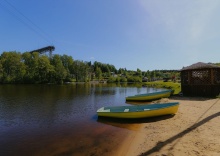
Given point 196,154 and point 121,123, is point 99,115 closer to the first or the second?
point 121,123

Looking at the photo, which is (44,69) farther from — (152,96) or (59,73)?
(152,96)

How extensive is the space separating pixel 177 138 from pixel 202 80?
19.4 meters

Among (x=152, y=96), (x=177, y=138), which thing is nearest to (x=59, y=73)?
(x=152, y=96)

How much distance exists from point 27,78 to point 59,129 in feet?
276

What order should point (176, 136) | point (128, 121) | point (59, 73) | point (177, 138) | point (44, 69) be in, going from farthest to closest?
point (59, 73)
point (44, 69)
point (128, 121)
point (176, 136)
point (177, 138)

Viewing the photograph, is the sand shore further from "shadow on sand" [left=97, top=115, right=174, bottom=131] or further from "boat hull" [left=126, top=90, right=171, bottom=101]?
"boat hull" [left=126, top=90, right=171, bottom=101]

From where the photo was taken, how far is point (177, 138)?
412 inches

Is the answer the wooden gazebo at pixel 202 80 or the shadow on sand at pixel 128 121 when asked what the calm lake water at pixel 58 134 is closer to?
the shadow on sand at pixel 128 121

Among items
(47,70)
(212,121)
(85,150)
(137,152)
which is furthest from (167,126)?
(47,70)

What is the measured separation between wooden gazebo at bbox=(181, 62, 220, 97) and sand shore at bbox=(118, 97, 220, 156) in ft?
41.6

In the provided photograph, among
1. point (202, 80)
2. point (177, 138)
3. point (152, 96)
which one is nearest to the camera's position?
point (177, 138)

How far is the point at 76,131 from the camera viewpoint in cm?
1429

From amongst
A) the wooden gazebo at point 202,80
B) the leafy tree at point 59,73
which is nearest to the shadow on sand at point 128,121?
the wooden gazebo at point 202,80

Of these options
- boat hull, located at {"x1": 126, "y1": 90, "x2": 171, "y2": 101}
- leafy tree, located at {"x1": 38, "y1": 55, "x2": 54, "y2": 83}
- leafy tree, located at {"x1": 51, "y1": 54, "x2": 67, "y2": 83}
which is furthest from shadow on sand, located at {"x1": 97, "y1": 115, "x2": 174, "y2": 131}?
leafy tree, located at {"x1": 38, "y1": 55, "x2": 54, "y2": 83}
